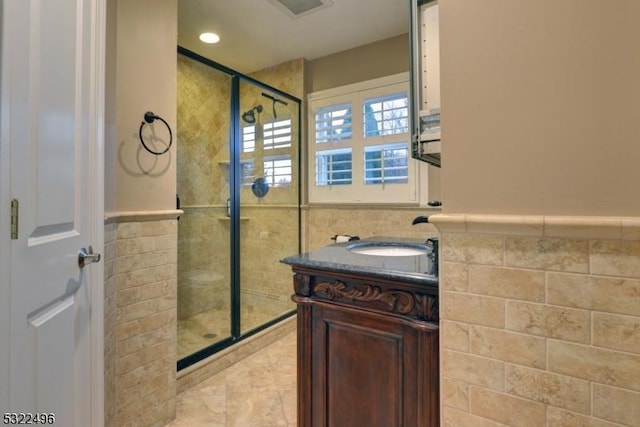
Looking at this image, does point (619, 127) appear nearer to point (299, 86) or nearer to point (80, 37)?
point (80, 37)

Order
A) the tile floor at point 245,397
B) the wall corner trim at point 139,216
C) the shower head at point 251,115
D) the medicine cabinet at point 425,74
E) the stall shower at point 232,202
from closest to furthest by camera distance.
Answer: the medicine cabinet at point 425,74 < the wall corner trim at point 139,216 < the tile floor at point 245,397 < the stall shower at point 232,202 < the shower head at point 251,115

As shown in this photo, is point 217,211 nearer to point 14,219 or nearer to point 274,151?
point 274,151

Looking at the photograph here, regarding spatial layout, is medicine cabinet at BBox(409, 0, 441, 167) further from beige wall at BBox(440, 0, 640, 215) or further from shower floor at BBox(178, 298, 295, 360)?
shower floor at BBox(178, 298, 295, 360)

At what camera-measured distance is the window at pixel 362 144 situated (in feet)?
8.63

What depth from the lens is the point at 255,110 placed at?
2.98 m

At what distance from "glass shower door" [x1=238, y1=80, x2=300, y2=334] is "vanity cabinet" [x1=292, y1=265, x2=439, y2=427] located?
5.85ft

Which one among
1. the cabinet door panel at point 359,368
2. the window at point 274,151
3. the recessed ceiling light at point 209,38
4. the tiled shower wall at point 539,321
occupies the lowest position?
the cabinet door panel at point 359,368

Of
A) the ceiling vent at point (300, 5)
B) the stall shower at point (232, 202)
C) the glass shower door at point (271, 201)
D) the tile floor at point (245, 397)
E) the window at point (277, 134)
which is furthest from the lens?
the window at point (277, 134)

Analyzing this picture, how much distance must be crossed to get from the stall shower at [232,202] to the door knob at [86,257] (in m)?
1.40

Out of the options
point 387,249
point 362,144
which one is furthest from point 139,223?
point 362,144

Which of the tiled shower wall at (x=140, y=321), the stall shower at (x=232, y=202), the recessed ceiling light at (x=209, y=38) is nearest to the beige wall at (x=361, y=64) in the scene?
the stall shower at (x=232, y=202)

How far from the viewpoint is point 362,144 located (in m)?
2.81

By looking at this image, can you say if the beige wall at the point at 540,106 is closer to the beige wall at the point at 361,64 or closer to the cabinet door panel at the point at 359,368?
the cabinet door panel at the point at 359,368

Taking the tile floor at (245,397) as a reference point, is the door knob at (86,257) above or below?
above
